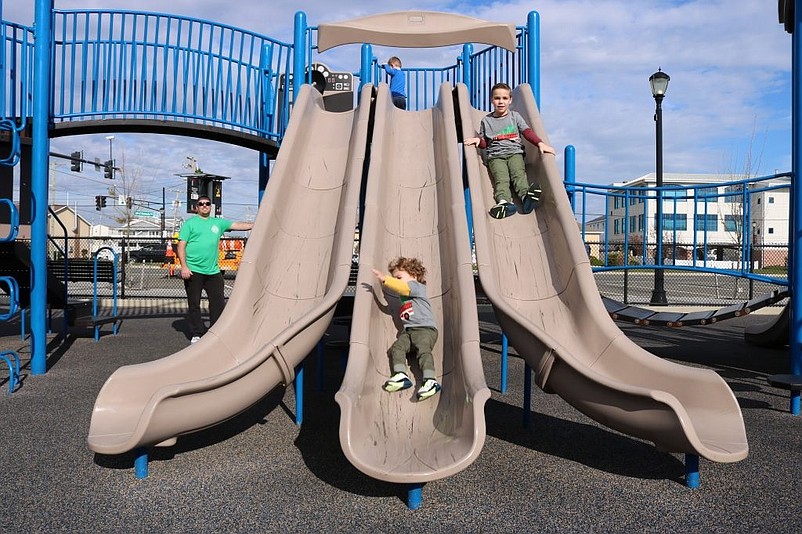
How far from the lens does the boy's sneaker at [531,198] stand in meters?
6.20

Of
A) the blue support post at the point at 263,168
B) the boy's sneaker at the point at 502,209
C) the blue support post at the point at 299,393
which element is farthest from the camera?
the blue support post at the point at 263,168

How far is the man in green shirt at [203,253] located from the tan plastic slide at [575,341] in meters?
3.00

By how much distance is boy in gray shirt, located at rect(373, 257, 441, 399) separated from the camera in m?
4.48

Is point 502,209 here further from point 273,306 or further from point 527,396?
point 273,306

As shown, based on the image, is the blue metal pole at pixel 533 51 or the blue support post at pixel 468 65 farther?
the blue support post at pixel 468 65

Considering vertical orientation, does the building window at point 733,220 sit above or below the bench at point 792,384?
above

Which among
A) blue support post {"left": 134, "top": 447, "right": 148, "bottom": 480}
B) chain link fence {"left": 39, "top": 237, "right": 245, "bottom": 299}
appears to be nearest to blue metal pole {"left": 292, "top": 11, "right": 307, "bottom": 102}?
blue support post {"left": 134, "top": 447, "right": 148, "bottom": 480}

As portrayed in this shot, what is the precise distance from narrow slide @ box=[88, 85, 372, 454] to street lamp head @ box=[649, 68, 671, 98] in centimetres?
989

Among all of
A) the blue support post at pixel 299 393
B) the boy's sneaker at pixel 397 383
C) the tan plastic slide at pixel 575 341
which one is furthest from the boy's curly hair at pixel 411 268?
the blue support post at pixel 299 393

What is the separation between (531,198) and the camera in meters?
6.27

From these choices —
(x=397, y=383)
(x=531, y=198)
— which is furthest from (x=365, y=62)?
(x=397, y=383)

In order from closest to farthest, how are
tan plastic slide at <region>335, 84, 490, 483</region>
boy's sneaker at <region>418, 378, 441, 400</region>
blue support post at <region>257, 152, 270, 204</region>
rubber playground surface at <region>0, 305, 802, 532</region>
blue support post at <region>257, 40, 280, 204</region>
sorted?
rubber playground surface at <region>0, 305, 802, 532</region>, tan plastic slide at <region>335, 84, 490, 483</region>, boy's sneaker at <region>418, 378, 441, 400</region>, blue support post at <region>257, 40, 280, 204</region>, blue support post at <region>257, 152, 270, 204</region>

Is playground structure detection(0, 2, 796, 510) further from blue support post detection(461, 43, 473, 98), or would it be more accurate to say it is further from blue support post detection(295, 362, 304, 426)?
blue support post detection(461, 43, 473, 98)

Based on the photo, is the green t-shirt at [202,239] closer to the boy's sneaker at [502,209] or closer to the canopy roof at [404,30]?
the canopy roof at [404,30]
